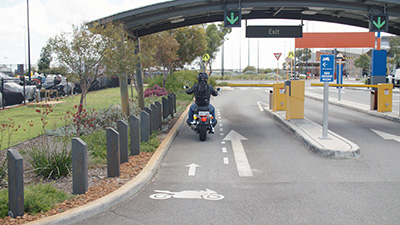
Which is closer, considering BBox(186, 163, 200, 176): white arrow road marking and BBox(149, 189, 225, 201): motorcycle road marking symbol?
BBox(149, 189, 225, 201): motorcycle road marking symbol

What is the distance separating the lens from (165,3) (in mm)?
14406

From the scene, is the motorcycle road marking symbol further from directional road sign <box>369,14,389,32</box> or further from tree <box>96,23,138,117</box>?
directional road sign <box>369,14,389,32</box>

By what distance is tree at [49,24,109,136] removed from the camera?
1048 cm

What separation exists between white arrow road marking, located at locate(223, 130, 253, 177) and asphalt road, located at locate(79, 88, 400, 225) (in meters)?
0.02

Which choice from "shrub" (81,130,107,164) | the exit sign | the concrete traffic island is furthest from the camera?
the exit sign

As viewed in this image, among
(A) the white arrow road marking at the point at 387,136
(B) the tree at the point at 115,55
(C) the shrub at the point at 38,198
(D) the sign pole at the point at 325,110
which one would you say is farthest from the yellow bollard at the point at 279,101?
(C) the shrub at the point at 38,198

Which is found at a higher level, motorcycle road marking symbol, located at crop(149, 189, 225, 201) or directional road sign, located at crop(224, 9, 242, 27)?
directional road sign, located at crop(224, 9, 242, 27)

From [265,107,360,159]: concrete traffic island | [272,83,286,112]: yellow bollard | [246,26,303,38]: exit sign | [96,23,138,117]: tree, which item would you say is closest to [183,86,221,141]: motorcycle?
[96,23,138,117]: tree

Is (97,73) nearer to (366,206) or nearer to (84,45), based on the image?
(84,45)

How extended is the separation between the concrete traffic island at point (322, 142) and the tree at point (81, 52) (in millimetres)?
5862

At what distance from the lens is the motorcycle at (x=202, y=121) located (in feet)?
39.4

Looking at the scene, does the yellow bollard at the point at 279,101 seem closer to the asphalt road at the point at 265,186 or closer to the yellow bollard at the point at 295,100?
the yellow bollard at the point at 295,100

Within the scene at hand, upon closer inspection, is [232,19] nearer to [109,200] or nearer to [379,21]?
[379,21]

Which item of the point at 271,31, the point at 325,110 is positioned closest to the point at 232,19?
the point at 271,31
